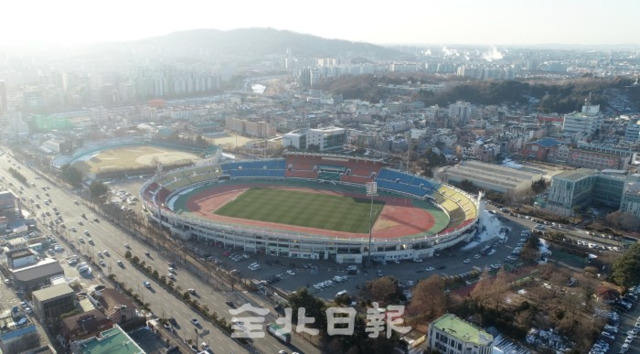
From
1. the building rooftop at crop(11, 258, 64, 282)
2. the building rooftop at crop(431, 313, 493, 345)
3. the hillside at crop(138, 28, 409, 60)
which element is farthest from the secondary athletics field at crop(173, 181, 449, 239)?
the hillside at crop(138, 28, 409, 60)

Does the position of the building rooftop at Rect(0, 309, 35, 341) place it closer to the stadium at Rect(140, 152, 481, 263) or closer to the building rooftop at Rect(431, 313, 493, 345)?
the stadium at Rect(140, 152, 481, 263)

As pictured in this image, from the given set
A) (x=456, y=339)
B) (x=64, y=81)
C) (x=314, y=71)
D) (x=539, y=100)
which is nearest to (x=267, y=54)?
(x=314, y=71)

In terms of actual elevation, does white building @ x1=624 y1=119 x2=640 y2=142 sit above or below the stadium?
above

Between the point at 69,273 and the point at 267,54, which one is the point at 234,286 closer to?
the point at 69,273

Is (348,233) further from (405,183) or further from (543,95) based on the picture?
(543,95)

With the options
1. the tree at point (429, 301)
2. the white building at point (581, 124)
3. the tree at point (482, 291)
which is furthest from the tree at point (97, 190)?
the white building at point (581, 124)

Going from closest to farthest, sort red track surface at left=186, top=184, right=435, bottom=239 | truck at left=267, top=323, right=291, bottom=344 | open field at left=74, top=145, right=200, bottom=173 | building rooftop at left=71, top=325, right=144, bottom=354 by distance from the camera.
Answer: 1. building rooftop at left=71, top=325, right=144, bottom=354
2. truck at left=267, top=323, right=291, bottom=344
3. red track surface at left=186, top=184, right=435, bottom=239
4. open field at left=74, top=145, right=200, bottom=173

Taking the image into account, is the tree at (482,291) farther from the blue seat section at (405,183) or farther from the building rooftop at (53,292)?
the building rooftop at (53,292)
